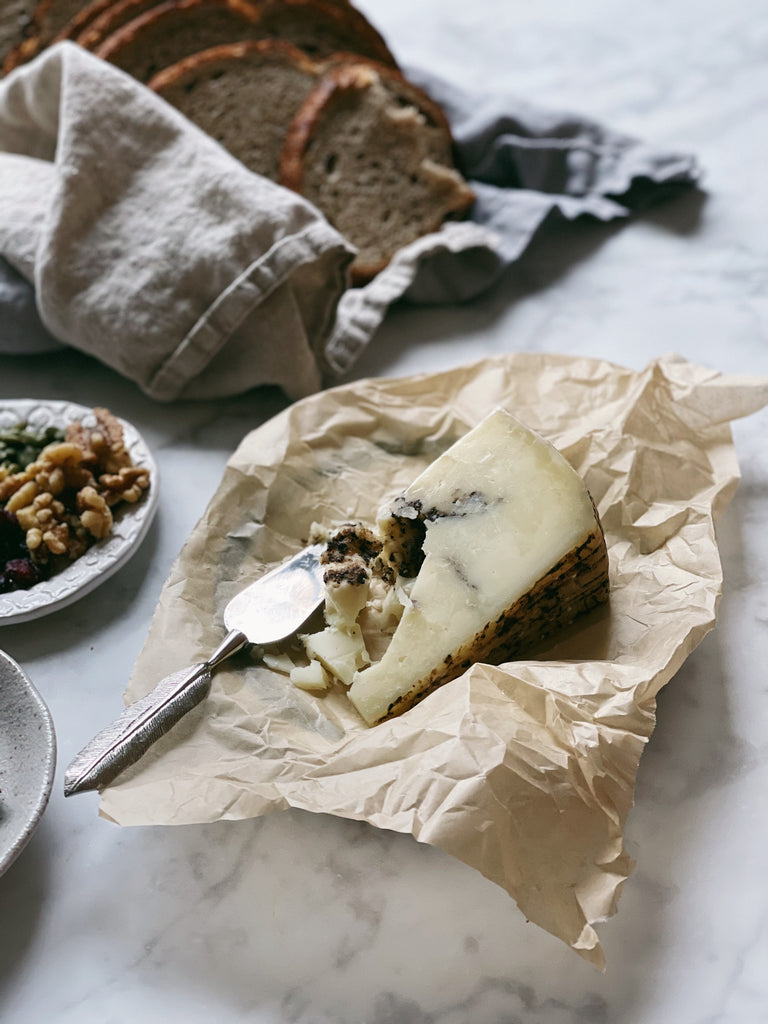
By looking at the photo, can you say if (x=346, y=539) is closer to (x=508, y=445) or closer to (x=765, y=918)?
(x=508, y=445)

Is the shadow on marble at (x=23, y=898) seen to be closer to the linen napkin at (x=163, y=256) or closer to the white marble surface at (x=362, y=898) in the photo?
the white marble surface at (x=362, y=898)

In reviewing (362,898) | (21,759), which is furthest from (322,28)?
(362,898)

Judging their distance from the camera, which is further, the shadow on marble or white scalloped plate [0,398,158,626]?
white scalloped plate [0,398,158,626]

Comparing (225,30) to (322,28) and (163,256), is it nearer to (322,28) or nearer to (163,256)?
(322,28)

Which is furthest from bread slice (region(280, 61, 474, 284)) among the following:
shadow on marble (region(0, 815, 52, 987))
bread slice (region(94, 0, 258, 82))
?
shadow on marble (region(0, 815, 52, 987))

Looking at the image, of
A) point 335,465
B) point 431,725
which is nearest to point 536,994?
point 431,725

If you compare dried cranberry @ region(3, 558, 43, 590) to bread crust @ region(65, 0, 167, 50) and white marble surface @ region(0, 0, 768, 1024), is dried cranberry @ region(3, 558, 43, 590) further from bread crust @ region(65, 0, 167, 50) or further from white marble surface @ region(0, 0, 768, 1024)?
bread crust @ region(65, 0, 167, 50)
